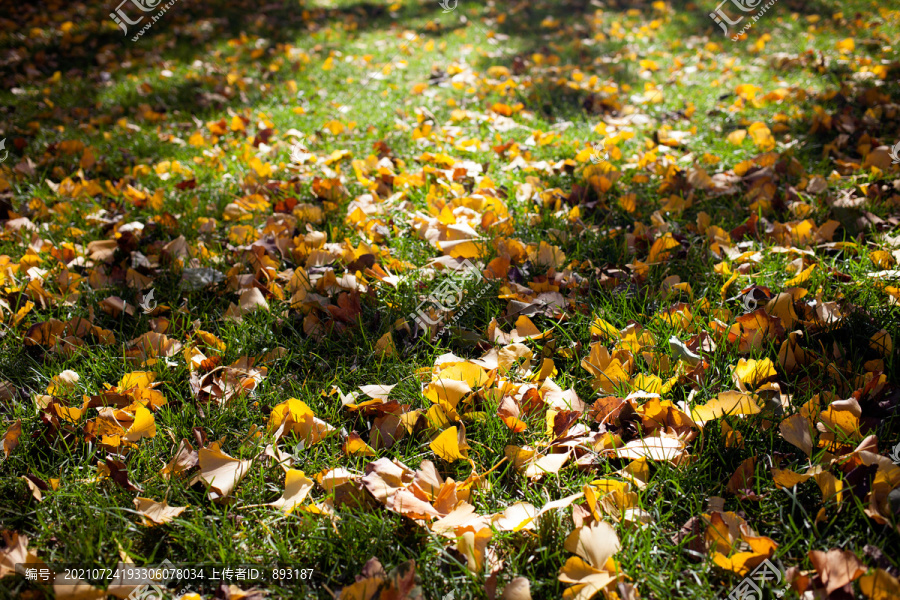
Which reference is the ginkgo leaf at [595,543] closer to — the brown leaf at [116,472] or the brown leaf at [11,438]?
the brown leaf at [116,472]

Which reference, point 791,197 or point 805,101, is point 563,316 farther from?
point 805,101

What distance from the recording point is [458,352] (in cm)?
192

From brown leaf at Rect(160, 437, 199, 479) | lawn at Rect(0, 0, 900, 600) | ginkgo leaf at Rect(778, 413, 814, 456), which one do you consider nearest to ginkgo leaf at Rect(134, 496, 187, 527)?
lawn at Rect(0, 0, 900, 600)

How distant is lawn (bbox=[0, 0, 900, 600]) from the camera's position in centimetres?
127

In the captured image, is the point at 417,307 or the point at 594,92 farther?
the point at 594,92

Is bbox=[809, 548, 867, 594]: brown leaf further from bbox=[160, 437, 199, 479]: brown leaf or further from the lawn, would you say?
bbox=[160, 437, 199, 479]: brown leaf

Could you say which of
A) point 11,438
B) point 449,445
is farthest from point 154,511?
point 449,445

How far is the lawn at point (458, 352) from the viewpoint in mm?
1266

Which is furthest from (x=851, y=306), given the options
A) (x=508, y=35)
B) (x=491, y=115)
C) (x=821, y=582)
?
(x=508, y=35)

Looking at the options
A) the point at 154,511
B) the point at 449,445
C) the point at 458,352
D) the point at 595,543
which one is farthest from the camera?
the point at 458,352

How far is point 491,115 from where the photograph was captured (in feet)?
12.9

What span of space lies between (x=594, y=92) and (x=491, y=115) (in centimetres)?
99

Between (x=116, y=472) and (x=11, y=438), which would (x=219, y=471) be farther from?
(x=11, y=438)

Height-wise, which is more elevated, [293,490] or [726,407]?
[726,407]
